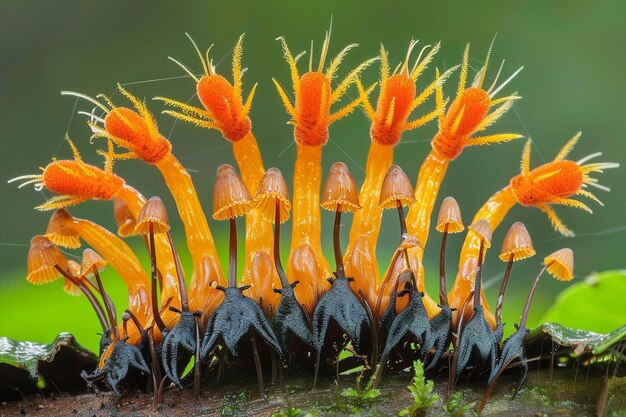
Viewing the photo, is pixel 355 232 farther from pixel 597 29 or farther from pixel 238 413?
pixel 597 29

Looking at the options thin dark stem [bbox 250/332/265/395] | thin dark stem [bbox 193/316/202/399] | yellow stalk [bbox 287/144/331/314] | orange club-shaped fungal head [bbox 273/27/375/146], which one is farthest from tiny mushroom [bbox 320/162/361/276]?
thin dark stem [bbox 193/316/202/399]

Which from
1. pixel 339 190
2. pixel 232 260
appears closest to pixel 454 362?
pixel 339 190

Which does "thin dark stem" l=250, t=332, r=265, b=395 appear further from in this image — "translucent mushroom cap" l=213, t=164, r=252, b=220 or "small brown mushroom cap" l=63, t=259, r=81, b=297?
"small brown mushroom cap" l=63, t=259, r=81, b=297

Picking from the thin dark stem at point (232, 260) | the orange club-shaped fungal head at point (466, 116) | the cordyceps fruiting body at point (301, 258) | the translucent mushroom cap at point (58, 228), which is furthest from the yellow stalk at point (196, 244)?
the orange club-shaped fungal head at point (466, 116)

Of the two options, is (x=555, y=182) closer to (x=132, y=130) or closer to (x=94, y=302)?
(x=132, y=130)

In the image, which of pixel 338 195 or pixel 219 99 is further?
pixel 219 99
